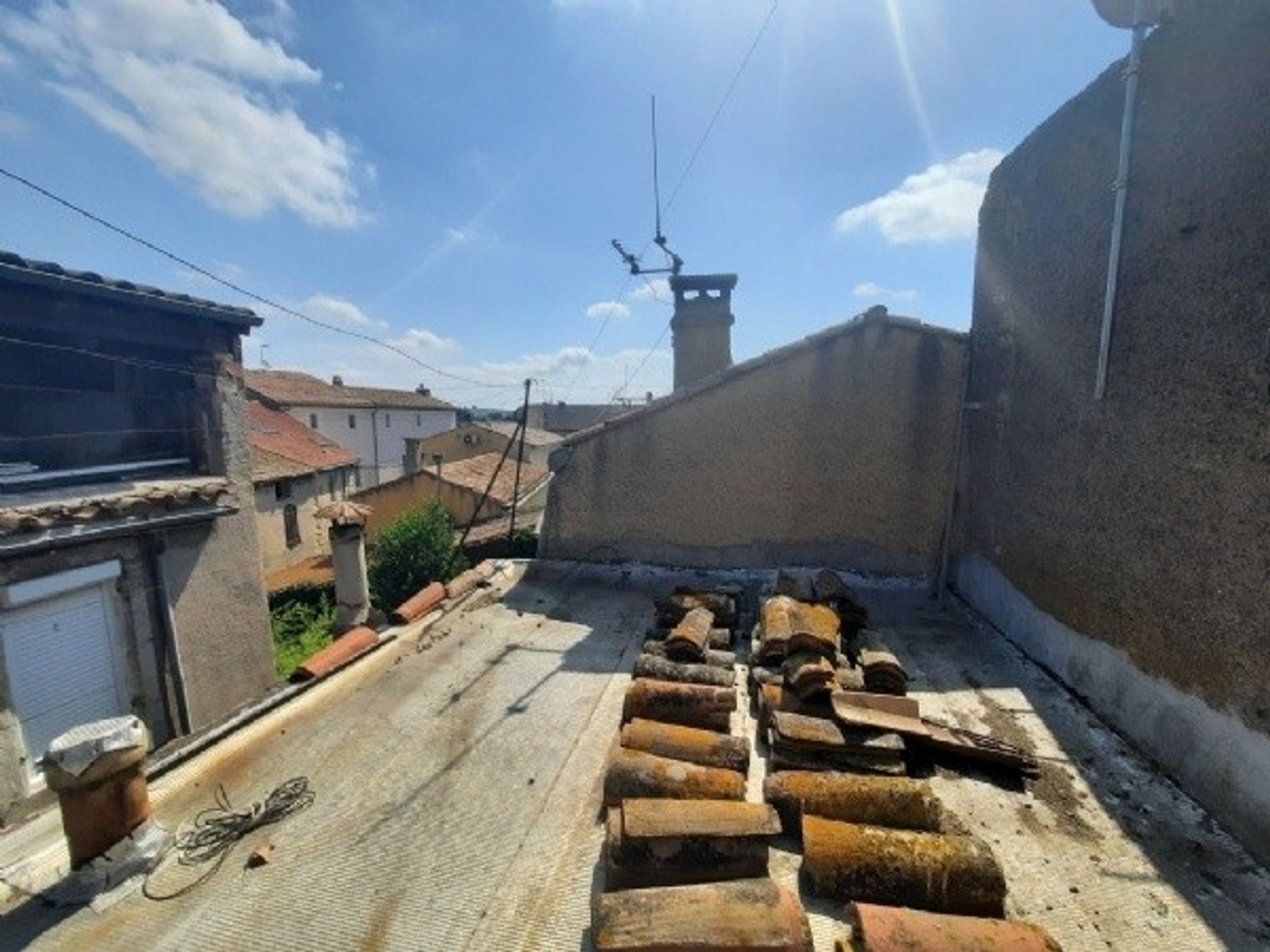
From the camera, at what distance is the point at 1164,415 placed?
435 centimetres

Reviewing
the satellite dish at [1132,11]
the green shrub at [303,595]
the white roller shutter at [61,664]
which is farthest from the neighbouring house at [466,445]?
the satellite dish at [1132,11]

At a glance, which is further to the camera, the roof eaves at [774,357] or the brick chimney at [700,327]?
the brick chimney at [700,327]

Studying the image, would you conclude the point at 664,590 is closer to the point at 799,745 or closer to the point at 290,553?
the point at 799,745

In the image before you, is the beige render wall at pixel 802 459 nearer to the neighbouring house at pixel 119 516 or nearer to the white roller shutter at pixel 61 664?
the neighbouring house at pixel 119 516

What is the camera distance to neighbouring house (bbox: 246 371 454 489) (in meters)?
33.8

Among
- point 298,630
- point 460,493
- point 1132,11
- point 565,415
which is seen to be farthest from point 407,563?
point 565,415

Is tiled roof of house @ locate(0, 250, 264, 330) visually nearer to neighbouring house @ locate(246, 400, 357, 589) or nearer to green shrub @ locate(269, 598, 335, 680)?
green shrub @ locate(269, 598, 335, 680)

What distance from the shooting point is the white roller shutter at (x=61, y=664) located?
567 centimetres

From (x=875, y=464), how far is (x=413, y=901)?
7420mm

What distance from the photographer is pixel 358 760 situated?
15.1 ft

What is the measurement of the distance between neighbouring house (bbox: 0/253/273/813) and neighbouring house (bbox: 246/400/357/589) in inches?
487

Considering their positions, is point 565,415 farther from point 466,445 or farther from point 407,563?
point 407,563

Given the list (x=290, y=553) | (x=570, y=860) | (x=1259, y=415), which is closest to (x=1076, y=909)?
(x=570, y=860)

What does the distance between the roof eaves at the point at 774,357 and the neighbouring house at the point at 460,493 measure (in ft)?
32.4
